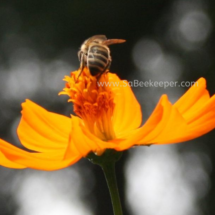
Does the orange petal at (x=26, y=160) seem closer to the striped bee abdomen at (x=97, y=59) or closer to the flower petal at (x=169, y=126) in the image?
the flower petal at (x=169, y=126)

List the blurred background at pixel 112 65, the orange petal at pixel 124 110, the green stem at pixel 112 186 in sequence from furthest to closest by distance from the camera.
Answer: the blurred background at pixel 112 65 → the orange petal at pixel 124 110 → the green stem at pixel 112 186

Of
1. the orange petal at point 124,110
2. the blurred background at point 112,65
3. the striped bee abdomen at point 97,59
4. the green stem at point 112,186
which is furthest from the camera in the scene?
the blurred background at point 112,65

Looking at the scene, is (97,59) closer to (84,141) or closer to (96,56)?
(96,56)

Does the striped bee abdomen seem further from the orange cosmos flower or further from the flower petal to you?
the flower petal

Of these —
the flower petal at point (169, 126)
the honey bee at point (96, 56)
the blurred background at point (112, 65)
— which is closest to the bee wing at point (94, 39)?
→ the honey bee at point (96, 56)

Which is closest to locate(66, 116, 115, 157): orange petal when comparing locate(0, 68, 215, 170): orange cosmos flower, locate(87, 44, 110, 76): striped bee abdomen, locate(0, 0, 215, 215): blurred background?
locate(0, 68, 215, 170): orange cosmos flower

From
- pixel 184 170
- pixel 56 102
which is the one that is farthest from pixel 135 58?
pixel 184 170
